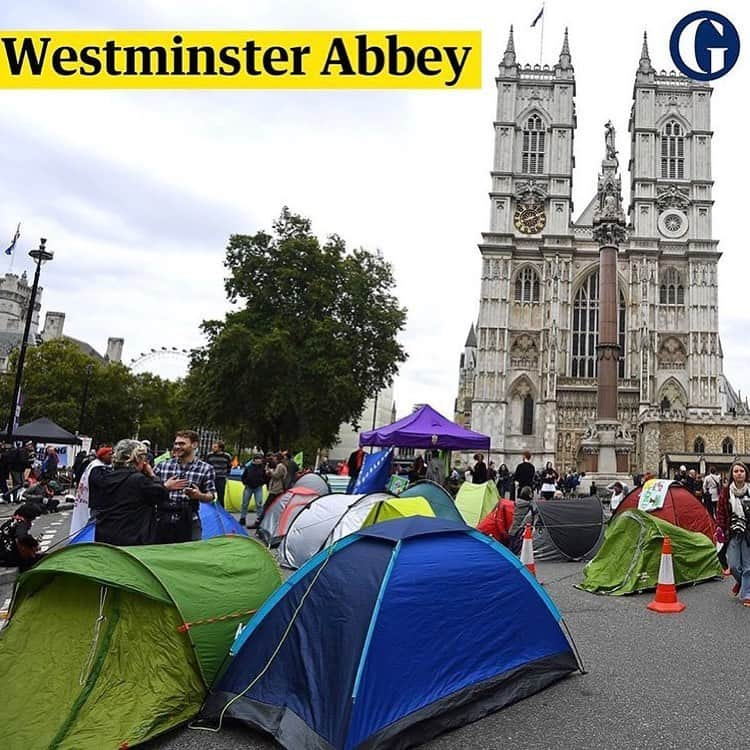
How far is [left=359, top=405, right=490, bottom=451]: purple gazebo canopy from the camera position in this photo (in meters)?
16.8

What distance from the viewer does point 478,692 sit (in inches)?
181

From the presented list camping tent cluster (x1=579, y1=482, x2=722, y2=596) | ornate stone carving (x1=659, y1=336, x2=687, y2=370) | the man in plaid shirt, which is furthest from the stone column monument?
ornate stone carving (x1=659, y1=336, x2=687, y2=370)

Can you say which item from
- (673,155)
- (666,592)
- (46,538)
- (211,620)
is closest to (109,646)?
(211,620)

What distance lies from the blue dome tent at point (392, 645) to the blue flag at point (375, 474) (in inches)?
352

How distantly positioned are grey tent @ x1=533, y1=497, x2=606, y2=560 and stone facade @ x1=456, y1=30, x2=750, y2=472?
3679 cm

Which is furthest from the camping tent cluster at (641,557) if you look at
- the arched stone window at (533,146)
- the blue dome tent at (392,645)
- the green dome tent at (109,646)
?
the arched stone window at (533,146)

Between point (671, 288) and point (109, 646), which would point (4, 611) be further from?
point (671, 288)

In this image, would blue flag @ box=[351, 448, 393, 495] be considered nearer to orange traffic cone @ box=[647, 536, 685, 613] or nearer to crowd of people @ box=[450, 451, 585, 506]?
crowd of people @ box=[450, 451, 585, 506]

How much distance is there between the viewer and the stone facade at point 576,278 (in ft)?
158

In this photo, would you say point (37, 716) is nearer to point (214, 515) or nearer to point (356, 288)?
point (214, 515)

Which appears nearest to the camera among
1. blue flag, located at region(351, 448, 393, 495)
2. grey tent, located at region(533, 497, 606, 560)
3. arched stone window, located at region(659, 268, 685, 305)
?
grey tent, located at region(533, 497, 606, 560)

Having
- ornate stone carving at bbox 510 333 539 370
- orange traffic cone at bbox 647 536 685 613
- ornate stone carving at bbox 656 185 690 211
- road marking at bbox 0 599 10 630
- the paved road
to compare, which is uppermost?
ornate stone carving at bbox 656 185 690 211

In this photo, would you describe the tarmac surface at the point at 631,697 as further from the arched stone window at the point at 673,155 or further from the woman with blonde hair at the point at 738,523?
the arched stone window at the point at 673,155

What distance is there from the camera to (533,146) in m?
54.0
